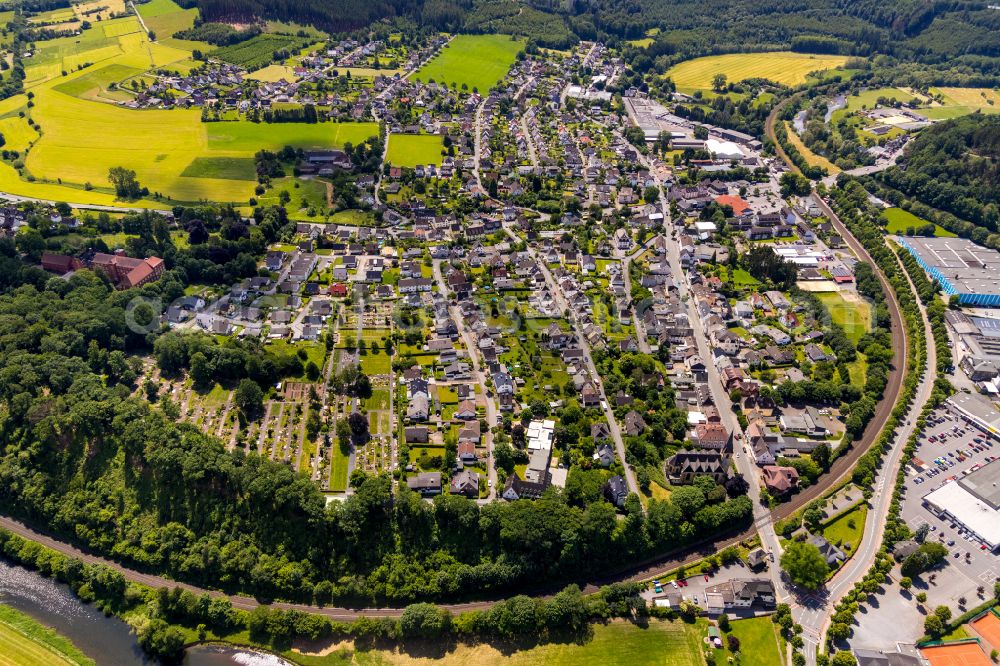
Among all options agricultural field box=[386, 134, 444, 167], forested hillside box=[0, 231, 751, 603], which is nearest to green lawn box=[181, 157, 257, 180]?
agricultural field box=[386, 134, 444, 167]

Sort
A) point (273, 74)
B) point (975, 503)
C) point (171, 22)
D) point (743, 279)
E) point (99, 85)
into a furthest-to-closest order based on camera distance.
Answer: point (171, 22) → point (273, 74) → point (99, 85) → point (743, 279) → point (975, 503)

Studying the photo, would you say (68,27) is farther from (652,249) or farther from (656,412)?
(656,412)

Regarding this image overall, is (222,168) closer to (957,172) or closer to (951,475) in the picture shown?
(951,475)

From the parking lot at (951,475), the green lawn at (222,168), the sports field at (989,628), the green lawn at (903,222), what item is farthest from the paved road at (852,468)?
the green lawn at (222,168)

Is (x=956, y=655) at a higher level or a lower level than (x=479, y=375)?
lower

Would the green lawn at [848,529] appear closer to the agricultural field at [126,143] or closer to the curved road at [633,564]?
the curved road at [633,564]

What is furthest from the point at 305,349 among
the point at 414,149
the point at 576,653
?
the point at 414,149

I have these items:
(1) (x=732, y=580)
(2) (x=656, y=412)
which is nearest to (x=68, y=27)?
(2) (x=656, y=412)
